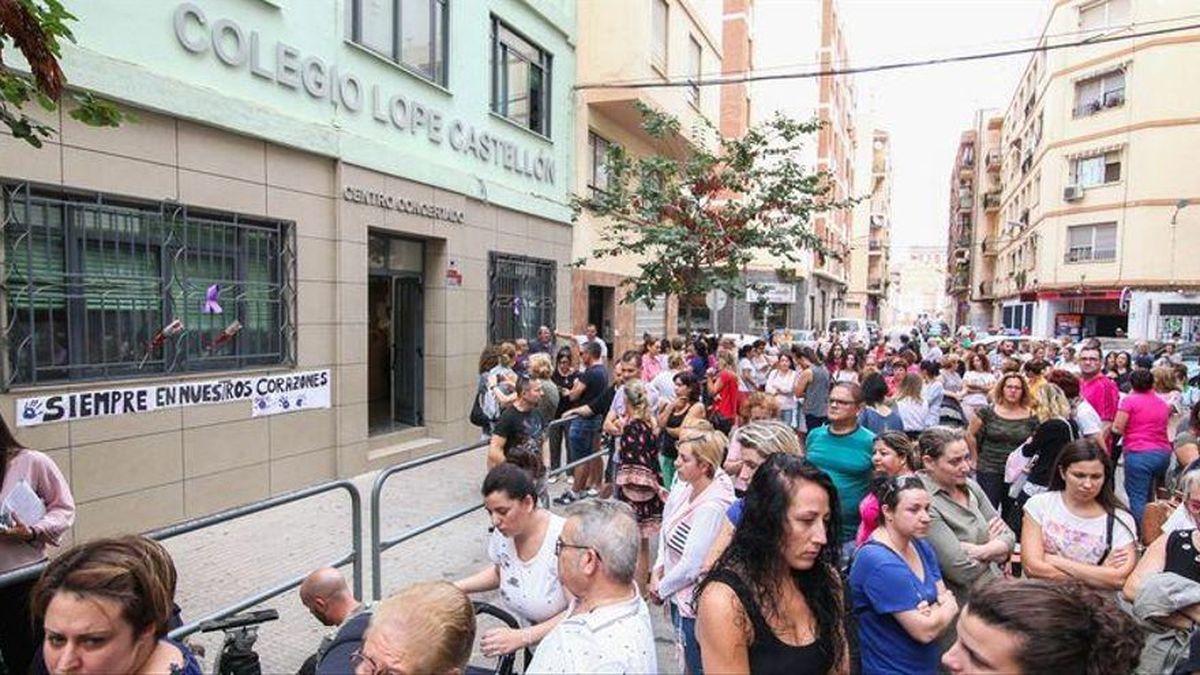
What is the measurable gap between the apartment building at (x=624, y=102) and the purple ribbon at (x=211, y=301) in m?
8.02

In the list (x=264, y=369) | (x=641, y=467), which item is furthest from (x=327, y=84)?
(x=641, y=467)

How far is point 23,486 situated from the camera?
330cm

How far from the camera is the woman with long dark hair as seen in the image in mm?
2066

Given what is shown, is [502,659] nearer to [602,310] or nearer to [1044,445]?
[1044,445]

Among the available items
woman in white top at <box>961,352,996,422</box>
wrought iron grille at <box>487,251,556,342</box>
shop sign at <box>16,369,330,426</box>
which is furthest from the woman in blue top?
wrought iron grille at <box>487,251,556,342</box>

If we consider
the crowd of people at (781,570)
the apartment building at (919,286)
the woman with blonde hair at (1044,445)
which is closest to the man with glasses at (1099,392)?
the crowd of people at (781,570)

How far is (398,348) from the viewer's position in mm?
10836

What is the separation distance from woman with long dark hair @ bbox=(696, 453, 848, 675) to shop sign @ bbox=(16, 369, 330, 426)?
5.90 metres

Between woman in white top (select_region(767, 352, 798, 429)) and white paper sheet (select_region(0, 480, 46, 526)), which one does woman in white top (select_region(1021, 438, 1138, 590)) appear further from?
woman in white top (select_region(767, 352, 798, 429))

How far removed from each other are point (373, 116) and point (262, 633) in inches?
259

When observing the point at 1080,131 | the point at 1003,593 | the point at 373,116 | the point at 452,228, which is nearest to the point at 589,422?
the point at 452,228

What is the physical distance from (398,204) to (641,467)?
Answer: 18.9ft

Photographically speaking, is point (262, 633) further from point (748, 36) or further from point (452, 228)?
point (748, 36)

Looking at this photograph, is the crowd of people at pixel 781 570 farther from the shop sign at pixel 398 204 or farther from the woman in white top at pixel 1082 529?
the shop sign at pixel 398 204
